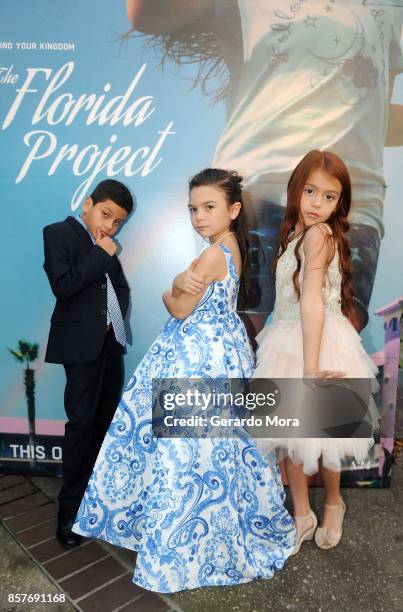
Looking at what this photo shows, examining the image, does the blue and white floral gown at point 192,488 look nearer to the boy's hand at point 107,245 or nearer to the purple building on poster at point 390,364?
the boy's hand at point 107,245

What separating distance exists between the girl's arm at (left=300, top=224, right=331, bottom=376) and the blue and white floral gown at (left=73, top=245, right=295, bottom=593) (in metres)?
0.31

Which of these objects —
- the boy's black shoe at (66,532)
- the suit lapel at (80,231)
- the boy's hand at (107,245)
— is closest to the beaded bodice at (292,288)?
the boy's hand at (107,245)

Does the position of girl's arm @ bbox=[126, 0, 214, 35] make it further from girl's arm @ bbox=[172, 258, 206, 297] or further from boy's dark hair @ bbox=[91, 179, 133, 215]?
girl's arm @ bbox=[172, 258, 206, 297]

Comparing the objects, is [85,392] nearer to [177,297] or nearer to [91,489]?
[91,489]

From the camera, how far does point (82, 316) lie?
233 cm

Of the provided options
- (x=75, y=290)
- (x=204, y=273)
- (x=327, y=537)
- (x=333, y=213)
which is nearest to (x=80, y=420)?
(x=75, y=290)

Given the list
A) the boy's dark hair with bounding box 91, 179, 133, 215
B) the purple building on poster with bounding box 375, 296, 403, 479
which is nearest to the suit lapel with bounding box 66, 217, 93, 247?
the boy's dark hair with bounding box 91, 179, 133, 215

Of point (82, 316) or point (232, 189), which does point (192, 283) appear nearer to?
point (232, 189)

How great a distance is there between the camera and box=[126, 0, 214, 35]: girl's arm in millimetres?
2500

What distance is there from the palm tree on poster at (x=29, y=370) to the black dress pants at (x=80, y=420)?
23.8 inches

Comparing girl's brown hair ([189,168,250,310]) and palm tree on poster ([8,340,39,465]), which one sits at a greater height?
girl's brown hair ([189,168,250,310])

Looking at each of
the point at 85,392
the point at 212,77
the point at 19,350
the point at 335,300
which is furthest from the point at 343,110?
the point at 19,350

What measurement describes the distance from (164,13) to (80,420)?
7.25ft

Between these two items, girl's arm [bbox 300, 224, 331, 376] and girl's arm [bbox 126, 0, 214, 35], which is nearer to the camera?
girl's arm [bbox 300, 224, 331, 376]
